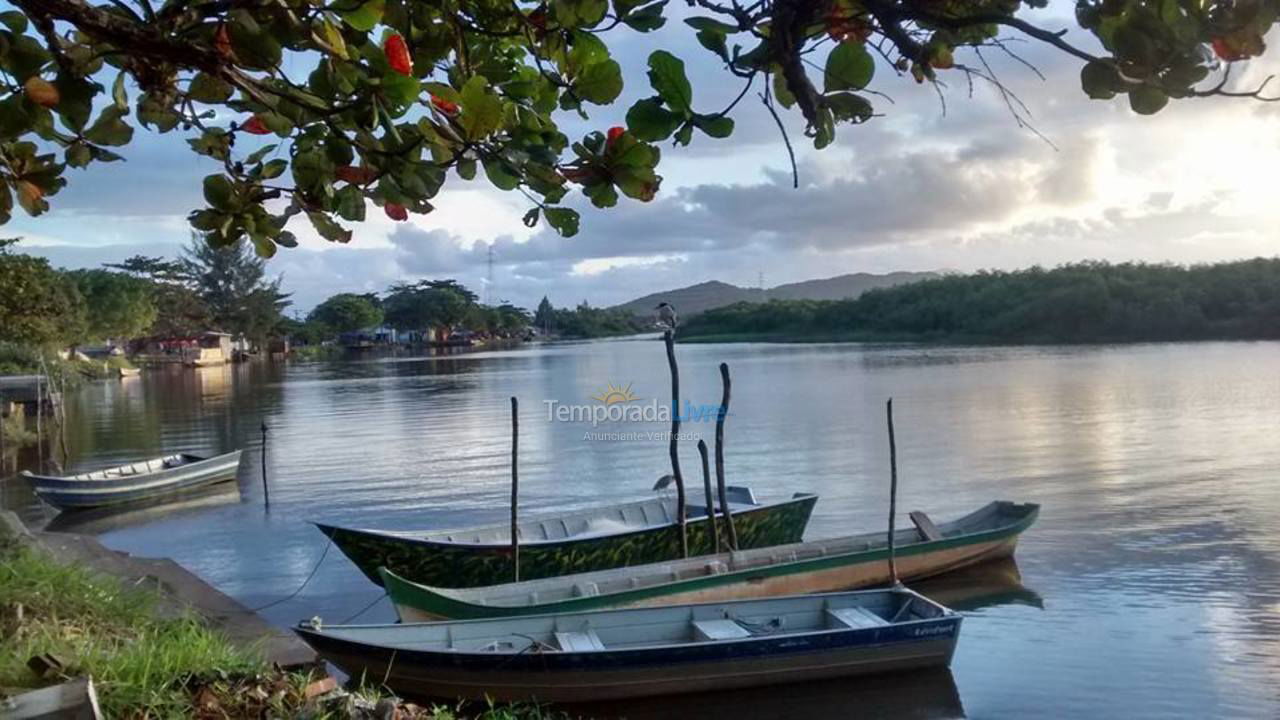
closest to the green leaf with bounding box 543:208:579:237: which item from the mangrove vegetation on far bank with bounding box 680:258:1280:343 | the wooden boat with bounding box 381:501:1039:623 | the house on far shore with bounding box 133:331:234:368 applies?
the wooden boat with bounding box 381:501:1039:623

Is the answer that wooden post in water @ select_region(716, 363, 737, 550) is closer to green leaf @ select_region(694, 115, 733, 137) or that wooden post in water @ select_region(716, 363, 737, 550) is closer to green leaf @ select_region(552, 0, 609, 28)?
green leaf @ select_region(552, 0, 609, 28)

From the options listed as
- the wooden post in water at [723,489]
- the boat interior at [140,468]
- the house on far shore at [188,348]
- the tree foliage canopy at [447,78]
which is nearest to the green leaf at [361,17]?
the tree foliage canopy at [447,78]

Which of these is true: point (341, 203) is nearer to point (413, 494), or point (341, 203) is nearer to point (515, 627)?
point (515, 627)

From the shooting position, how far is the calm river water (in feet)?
31.9

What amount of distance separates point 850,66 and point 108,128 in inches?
78.9

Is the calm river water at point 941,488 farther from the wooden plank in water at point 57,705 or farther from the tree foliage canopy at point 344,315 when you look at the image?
the tree foliage canopy at point 344,315

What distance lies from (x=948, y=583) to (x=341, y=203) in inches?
439

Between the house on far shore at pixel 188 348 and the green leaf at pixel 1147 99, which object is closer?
the green leaf at pixel 1147 99

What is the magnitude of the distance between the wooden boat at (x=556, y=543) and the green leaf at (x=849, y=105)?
9.73 m

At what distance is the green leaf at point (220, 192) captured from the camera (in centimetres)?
263

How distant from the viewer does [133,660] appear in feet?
14.5

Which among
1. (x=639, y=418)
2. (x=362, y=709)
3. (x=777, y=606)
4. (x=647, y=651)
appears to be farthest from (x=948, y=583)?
(x=639, y=418)

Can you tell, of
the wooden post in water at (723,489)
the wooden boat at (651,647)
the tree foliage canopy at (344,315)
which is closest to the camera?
the wooden boat at (651,647)

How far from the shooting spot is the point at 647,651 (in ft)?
26.7
